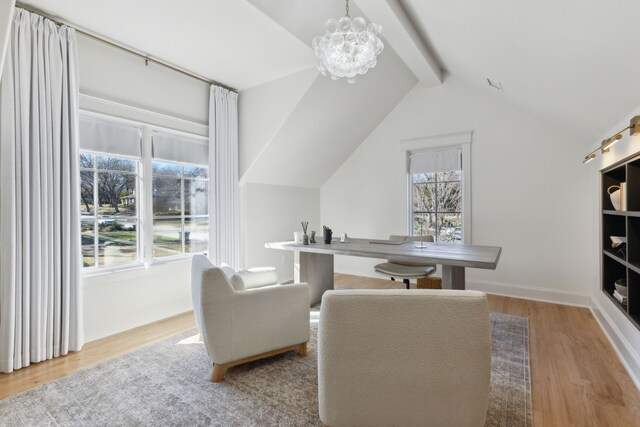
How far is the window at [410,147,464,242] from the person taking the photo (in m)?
4.35

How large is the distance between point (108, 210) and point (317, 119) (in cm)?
258

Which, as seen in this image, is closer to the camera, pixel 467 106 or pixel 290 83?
pixel 290 83

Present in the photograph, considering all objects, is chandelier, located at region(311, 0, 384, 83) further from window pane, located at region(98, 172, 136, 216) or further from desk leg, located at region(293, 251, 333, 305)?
window pane, located at region(98, 172, 136, 216)

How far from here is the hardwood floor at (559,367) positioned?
179cm

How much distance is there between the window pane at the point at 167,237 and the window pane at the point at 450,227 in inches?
139

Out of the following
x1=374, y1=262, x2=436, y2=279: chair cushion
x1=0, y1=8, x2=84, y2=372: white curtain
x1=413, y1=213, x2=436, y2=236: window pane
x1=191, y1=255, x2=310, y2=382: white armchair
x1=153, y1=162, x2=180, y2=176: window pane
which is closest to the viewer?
x1=191, y1=255, x2=310, y2=382: white armchair

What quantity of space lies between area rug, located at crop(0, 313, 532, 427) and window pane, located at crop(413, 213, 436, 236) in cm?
225

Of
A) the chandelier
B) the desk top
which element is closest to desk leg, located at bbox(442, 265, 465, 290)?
the desk top

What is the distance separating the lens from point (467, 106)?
13.5 feet

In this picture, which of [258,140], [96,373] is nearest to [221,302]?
[96,373]

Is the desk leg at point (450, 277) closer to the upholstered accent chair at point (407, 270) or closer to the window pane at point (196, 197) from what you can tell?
the upholstered accent chair at point (407, 270)

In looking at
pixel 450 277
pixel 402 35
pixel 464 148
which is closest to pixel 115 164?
pixel 402 35

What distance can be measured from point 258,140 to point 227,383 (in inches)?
111

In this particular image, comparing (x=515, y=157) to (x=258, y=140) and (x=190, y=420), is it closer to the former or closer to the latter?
(x=258, y=140)
